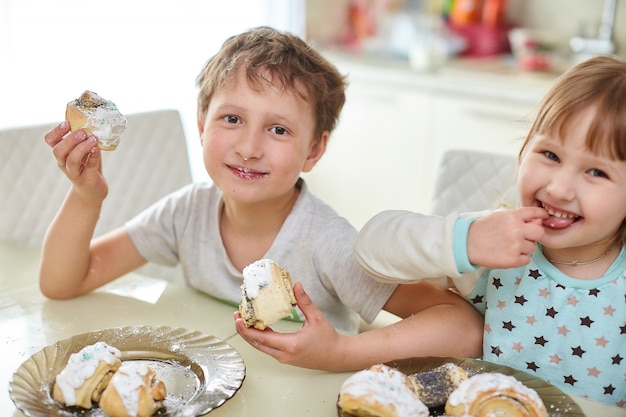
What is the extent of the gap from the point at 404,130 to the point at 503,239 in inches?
92.3

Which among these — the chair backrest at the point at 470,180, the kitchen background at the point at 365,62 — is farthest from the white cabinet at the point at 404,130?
the chair backrest at the point at 470,180

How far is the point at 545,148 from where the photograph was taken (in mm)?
1054

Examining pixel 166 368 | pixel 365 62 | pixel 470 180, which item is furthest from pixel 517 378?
pixel 365 62

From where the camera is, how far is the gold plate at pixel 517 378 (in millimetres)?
896

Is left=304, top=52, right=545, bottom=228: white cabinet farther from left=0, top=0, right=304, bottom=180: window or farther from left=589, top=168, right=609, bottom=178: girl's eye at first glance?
left=589, top=168, right=609, bottom=178: girl's eye

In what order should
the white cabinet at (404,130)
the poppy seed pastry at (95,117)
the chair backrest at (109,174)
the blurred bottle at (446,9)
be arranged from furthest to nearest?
the blurred bottle at (446,9)
the white cabinet at (404,130)
the chair backrest at (109,174)
the poppy seed pastry at (95,117)

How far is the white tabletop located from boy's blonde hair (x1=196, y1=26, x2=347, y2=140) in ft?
1.16

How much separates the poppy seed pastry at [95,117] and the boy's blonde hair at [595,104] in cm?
63

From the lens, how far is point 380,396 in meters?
0.84

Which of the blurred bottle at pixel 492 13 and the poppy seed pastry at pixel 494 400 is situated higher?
the poppy seed pastry at pixel 494 400

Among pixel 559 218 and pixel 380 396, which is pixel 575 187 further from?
pixel 380 396

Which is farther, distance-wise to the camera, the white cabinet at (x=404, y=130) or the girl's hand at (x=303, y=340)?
the white cabinet at (x=404, y=130)

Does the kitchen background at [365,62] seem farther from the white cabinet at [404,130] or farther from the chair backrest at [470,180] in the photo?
the chair backrest at [470,180]

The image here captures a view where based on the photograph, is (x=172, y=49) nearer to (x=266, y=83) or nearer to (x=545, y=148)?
(x=266, y=83)
